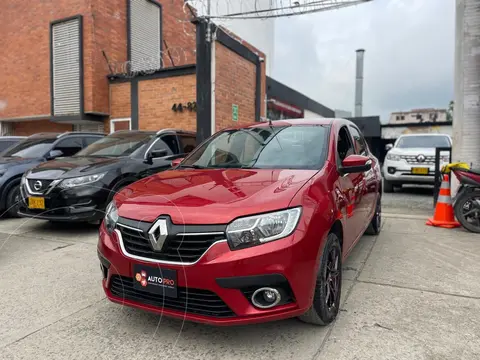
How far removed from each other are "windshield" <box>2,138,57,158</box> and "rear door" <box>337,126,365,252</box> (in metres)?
5.72

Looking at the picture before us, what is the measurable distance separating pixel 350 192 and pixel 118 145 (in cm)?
432

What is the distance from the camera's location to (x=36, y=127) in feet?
52.5

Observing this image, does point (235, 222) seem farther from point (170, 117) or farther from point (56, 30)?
point (56, 30)

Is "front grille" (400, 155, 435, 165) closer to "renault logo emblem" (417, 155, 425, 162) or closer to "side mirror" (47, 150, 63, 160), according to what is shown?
"renault logo emblem" (417, 155, 425, 162)

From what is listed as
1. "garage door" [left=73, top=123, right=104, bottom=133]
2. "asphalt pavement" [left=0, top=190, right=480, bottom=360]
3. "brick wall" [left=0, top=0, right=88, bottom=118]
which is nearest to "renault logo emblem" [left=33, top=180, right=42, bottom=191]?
"asphalt pavement" [left=0, top=190, right=480, bottom=360]

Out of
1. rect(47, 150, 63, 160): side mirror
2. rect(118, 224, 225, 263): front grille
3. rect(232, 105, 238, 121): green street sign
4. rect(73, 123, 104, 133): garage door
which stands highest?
rect(232, 105, 238, 121): green street sign

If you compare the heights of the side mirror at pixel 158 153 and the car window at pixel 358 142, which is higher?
the car window at pixel 358 142

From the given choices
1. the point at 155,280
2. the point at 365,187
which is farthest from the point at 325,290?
the point at 365,187

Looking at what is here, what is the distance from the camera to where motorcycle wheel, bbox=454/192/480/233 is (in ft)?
17.9

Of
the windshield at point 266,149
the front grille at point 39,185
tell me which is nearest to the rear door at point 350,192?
the windshield at point 266,149

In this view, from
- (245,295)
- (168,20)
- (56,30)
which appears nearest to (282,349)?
(245,295)

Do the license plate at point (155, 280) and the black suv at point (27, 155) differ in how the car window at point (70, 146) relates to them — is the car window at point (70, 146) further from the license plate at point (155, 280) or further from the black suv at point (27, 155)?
the license plate at point (155, 280)

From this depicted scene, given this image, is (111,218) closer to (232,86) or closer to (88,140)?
(88,140)

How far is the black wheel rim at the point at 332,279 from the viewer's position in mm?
2664
